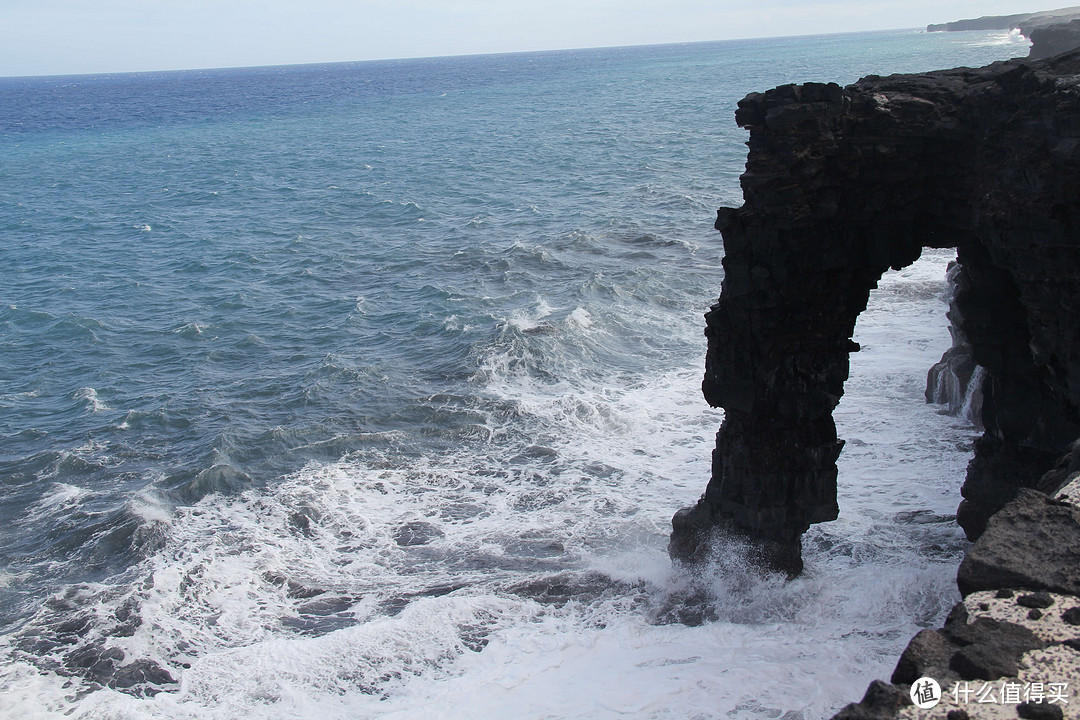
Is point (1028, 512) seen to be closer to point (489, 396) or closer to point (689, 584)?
point (689, 584)

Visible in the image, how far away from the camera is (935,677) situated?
779cm

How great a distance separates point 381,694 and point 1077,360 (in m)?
12.3

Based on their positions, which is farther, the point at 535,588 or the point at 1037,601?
the point at 535,588

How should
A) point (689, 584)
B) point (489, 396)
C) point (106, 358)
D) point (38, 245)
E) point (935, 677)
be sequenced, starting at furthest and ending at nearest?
point (38, 245)
point (106, 358)
point (489, 396)
point (689, 584)
point (935, 677)

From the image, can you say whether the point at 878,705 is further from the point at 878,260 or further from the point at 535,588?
the point at 535,588

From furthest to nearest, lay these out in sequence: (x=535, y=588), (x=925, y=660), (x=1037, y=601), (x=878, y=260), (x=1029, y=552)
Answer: (x=535, y=588) < (x=878, y=260) < (x=1029, y=552) < (x=1037, y=601) < (x=925, y=660)

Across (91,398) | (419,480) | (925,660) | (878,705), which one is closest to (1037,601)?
(925,660)

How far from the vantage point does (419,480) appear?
2148 centimetres

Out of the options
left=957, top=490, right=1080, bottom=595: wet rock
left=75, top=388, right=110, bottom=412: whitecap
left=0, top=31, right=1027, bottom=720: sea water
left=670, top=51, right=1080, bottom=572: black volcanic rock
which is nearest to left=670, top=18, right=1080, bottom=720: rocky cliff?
left=670, top=51, right=1080, bottom=572: black volcanic rock

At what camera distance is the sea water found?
1452cm

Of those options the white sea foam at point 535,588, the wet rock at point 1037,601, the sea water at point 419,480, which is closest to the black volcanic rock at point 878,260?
the white sea foam at point 535,588

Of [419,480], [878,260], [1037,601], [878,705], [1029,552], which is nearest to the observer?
[878,705]

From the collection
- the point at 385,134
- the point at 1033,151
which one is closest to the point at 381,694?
the point at 1033,151

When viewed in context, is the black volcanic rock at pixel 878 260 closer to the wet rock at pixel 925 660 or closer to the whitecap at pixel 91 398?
the wet rock at pixel 925 660
